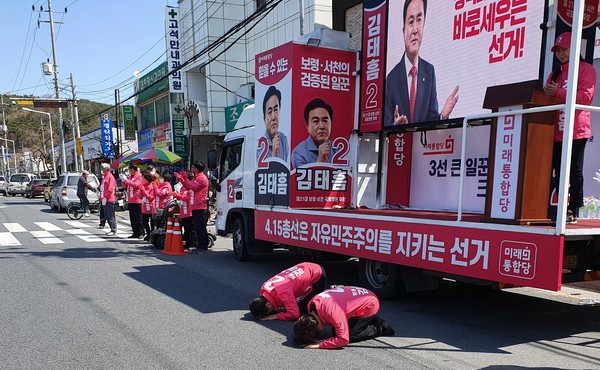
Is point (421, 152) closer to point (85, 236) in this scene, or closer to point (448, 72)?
point (448, 72)

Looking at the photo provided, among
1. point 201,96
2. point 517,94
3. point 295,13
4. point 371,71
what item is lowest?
point 517,94

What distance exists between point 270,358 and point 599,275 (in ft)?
11.6

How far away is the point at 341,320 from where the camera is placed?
4.36m

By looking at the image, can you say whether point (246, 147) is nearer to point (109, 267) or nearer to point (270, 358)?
point (109, 267)

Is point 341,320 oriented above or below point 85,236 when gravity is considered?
above

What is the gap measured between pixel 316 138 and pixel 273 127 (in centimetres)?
78

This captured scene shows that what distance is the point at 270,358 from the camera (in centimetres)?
418

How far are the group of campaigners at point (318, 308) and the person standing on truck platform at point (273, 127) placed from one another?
2632 millimetres

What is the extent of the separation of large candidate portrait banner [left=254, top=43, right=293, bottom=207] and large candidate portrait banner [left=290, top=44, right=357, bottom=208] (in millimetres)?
142

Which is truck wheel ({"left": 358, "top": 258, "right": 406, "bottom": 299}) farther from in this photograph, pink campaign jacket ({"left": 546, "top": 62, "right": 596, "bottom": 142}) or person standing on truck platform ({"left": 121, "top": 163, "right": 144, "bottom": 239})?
person standing on truck platform ({"left": 121, "top": 163, "right": 144, "bottom": 239})

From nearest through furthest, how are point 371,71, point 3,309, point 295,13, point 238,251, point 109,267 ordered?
point 3,309 < point 371,71 < point 109,267 < point 238,251 < point 295,13

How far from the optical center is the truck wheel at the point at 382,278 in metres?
5.88

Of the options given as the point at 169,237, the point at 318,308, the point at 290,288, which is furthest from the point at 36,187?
the point at 318,308

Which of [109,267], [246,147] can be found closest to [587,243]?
[246,147]
